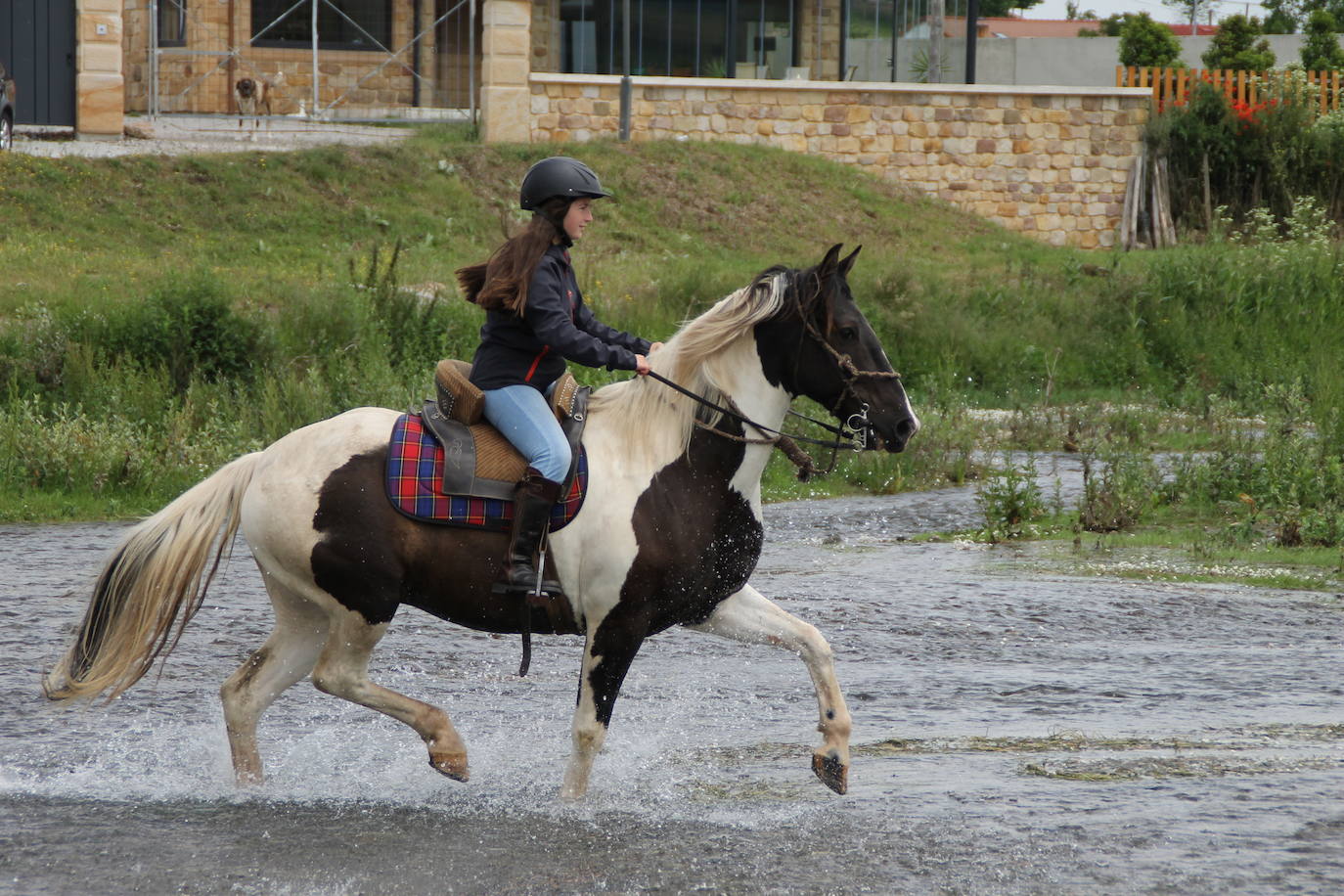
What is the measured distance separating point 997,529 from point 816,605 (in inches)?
121

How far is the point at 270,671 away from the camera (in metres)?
6.62

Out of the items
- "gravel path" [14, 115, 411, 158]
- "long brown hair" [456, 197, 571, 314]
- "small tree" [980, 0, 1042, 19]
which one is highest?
"small tree" [980, 0, 1042, 19]

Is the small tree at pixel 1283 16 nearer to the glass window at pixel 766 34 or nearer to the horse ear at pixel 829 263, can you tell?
the glass window at pixel 766 34

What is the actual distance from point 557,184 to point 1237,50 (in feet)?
132

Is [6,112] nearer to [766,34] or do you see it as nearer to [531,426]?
[766,34]

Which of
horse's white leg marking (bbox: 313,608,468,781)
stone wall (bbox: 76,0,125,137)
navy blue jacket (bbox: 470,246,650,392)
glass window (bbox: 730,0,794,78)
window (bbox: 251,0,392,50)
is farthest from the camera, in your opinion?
glass window (bbox: 730,0,794,78)

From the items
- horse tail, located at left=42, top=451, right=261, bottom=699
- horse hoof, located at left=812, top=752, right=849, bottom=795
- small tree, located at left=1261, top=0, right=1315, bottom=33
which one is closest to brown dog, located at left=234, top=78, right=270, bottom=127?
horse tail, located at left=42, top=451, right=261, bottom=699

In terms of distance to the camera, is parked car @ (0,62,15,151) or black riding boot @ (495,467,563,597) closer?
black riding boot @ (495,467,563,597)

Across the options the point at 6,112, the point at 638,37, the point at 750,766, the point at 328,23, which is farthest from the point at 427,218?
the point at 750,766

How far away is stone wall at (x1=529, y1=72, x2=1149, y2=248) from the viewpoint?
3039 cm

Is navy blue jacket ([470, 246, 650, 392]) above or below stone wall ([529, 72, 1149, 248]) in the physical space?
below

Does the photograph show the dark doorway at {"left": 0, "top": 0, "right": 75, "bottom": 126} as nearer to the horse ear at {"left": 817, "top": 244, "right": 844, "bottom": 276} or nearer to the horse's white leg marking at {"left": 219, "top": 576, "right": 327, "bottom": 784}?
the horse's white leg marking at {"left": 219, "top": 576, "right": 327, "bottom": 784}

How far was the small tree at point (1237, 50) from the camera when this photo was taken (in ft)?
135

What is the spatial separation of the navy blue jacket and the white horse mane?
0.17 metres
